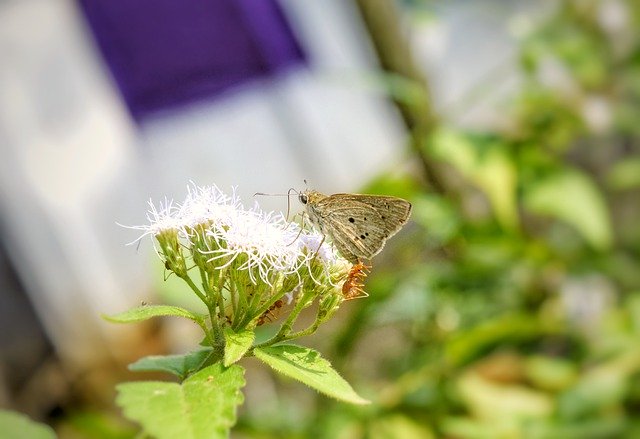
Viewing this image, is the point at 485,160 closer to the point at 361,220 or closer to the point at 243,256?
the point at 361,220

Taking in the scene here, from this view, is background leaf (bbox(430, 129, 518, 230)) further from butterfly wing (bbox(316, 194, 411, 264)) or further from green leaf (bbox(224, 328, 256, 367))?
green leaf (bbox(224, 328, 256, 367))

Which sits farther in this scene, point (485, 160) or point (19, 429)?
point (485, 160)

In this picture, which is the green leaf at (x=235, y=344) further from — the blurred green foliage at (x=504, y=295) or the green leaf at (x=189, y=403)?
the blurred green foliage at (x=504, y=295)

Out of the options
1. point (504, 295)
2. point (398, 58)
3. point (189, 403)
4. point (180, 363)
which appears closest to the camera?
point (189, 403)

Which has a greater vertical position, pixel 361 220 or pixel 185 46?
pixel 185 46

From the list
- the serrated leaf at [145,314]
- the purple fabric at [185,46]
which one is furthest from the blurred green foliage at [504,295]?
the serrated leaf at [145,314]

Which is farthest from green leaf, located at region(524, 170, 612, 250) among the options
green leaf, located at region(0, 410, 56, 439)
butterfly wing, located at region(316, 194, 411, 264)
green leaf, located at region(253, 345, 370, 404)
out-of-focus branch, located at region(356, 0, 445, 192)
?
green leaf, located at region(0, 410, 56, 439)

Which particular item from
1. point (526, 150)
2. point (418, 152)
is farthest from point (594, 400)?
point (418, 152)

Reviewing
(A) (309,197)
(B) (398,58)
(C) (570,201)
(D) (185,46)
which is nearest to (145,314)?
(A) (309,197)
